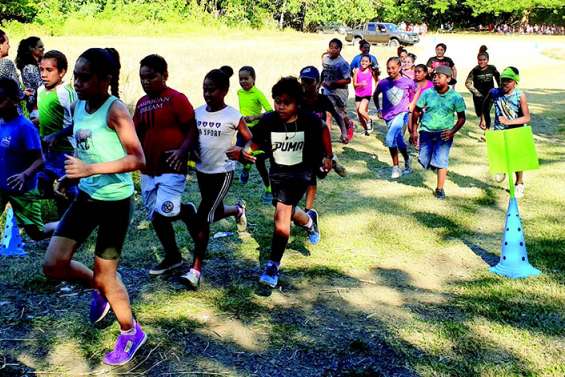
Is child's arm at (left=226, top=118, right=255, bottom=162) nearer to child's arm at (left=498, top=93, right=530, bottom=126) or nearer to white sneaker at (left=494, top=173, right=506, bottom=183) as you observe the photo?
child's arm at (left=498, top=93, right=530, bottom=126)

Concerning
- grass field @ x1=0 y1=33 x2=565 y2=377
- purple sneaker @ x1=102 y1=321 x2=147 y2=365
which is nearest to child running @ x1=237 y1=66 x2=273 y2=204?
grass field @ x1=0 y1=33 x2=565 y2=377

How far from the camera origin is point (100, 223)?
3.76 metres

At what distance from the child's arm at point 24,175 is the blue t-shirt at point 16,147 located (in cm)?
3

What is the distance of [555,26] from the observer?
6981 cm

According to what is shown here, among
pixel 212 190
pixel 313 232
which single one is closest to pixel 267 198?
pixel 313 232

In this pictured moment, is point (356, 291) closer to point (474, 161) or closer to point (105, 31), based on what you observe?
point (474, 161)

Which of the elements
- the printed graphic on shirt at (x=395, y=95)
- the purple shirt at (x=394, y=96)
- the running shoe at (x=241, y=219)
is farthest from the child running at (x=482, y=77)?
the running shoe at (x=241, y=219)

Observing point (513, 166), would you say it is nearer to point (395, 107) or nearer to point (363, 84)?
point (395, 107)

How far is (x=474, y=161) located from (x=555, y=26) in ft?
225

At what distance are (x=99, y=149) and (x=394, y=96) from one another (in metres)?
6.36

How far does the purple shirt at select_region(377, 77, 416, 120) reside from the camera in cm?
916

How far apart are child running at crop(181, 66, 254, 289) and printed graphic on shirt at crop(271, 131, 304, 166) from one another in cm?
25

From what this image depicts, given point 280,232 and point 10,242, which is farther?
point 10,242

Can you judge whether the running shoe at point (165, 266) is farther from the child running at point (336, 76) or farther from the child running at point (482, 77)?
the child running at point (482, 77)
